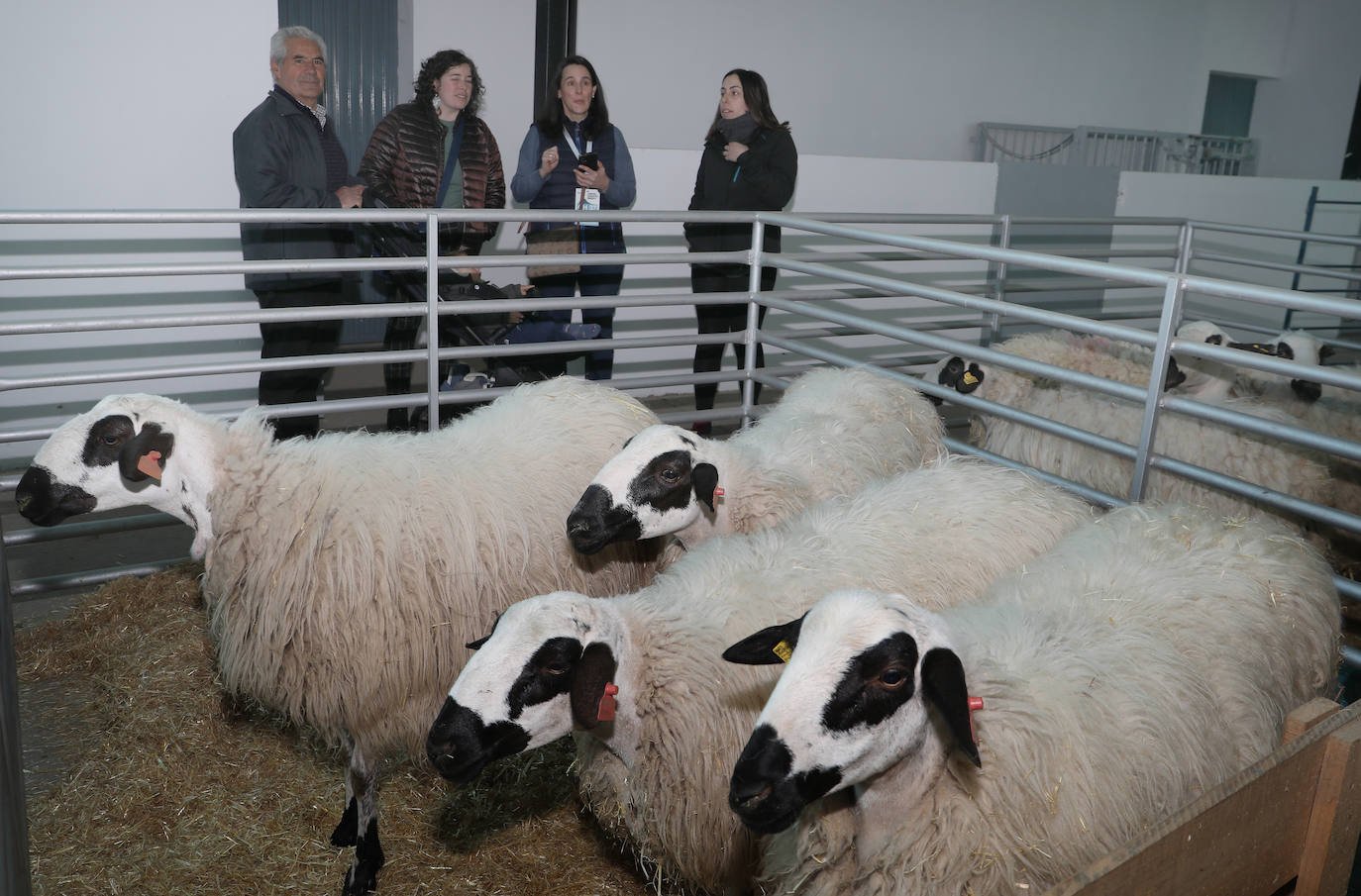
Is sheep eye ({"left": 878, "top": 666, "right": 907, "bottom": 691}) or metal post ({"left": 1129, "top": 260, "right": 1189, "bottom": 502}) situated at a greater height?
metal post ({"left": 1129, "top": 260, "right": 1189, "bottom": 502})

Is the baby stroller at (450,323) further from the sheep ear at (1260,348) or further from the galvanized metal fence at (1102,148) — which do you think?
the galvanized metal fence at (1102,148)

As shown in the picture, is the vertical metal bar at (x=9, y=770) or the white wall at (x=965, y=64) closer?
the vertical metal bar at (x=9, y=770)

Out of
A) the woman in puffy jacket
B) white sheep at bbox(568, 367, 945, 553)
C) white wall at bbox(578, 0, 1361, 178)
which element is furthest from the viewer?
white wall at bbox(578, 0, 1361, 178)

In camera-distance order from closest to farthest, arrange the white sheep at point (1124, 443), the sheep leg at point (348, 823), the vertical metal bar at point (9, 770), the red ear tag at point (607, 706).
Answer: the vertical metal bar at point (9, 770) → the red ear tag at point (607, 706) → the sheep leg at point (348, 823) → the white sheep at point (1124, 443)

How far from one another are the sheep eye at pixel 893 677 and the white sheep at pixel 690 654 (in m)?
0.69

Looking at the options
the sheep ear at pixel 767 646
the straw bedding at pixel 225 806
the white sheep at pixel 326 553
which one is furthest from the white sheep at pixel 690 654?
the white sheep at pixel 326 553

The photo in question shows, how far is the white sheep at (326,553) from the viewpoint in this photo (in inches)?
109

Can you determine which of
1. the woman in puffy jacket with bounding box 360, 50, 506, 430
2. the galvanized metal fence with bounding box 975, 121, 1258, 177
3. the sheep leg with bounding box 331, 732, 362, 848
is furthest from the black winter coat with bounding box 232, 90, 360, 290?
the galvanized metal fence with bounding box 975, 121, 1258, 177

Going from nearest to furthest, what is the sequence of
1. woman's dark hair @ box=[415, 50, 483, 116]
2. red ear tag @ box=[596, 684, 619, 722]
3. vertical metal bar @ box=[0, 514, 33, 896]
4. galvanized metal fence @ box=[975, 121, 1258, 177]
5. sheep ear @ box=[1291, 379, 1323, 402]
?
Result: vertical metal bar @ box=[0, 514, 33, 896], red ear tag @ box=[596, 684, 619, 722], woman's dark hair @ box=[415, 50, 483, 116], sheep ear @ box=[1291, 379, 1323, 402], galvanized metal fence @ box=[975, 121, 1258, 177]

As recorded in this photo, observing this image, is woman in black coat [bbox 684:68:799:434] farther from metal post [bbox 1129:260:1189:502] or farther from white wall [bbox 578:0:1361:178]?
white wall [bbox 578:0:1361:178]

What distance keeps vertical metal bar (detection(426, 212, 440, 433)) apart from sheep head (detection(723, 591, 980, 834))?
8.83 feet

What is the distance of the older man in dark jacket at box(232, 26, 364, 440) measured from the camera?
4.02 metres

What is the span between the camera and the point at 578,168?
488 centimetres

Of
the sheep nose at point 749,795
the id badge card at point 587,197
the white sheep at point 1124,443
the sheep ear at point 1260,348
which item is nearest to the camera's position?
the sheep nose at point 749,795
